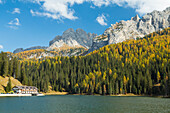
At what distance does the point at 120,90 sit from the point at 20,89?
332ft

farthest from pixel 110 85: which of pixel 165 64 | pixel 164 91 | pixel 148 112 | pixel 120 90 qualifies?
pixel 148 112

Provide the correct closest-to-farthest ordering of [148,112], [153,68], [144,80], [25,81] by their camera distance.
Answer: [148,112] < [144,80] < [25,81] < [153,68]

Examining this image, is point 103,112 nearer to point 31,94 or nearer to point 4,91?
point 4,91

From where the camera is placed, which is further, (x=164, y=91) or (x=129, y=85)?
(x=129, y=85)

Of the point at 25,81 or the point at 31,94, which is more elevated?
the point at 25,81

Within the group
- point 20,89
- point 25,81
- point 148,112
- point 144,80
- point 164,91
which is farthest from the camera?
point 25,81

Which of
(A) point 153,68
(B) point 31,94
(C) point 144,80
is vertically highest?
(A) point 153,68

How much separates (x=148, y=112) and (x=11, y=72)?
516 feet

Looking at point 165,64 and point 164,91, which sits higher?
point 165,64

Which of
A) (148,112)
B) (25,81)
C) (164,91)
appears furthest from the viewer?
(25,81)

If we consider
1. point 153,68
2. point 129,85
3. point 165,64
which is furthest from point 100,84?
point 165,64

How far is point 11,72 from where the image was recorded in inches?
7170

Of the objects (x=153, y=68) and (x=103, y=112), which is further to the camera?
(x=153, y=68)

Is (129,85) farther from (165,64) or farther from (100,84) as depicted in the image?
(165,64)
